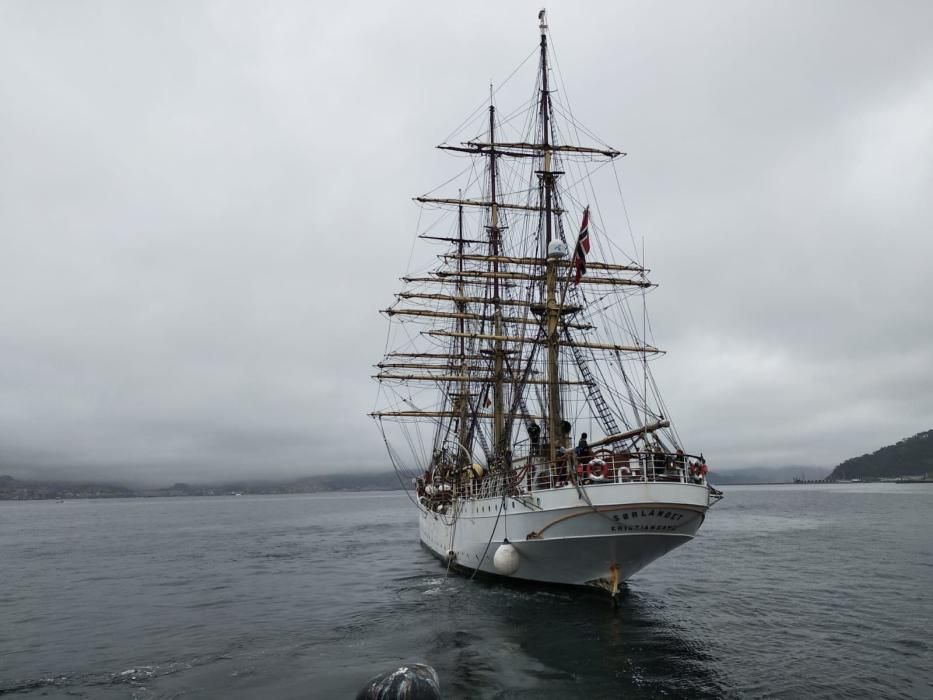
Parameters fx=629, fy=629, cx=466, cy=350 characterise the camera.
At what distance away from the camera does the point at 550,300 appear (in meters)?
29.0

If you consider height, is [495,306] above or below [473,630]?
above

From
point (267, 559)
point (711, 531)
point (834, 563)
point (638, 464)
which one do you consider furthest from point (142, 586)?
point (711, 531)

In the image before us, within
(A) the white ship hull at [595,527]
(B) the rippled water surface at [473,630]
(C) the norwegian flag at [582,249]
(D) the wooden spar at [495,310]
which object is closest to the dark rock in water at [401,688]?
(B) the rippled water surface at [473,630]

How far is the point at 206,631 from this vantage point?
69.2 feet

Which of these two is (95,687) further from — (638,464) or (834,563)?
(834,563)

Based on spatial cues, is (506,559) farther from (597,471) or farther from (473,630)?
(597,471)

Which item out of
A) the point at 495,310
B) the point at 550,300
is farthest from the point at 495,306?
the point at 550,300

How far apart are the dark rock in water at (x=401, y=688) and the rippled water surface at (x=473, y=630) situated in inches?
257

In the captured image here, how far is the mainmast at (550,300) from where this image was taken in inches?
1073

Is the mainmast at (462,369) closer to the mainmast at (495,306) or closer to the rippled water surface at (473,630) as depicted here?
the mainmast at (495,306)

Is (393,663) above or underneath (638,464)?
underneath

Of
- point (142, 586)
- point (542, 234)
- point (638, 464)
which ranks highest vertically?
point (542, 234)

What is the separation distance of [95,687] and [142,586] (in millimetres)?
18803

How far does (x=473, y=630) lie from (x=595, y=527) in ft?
17.7
